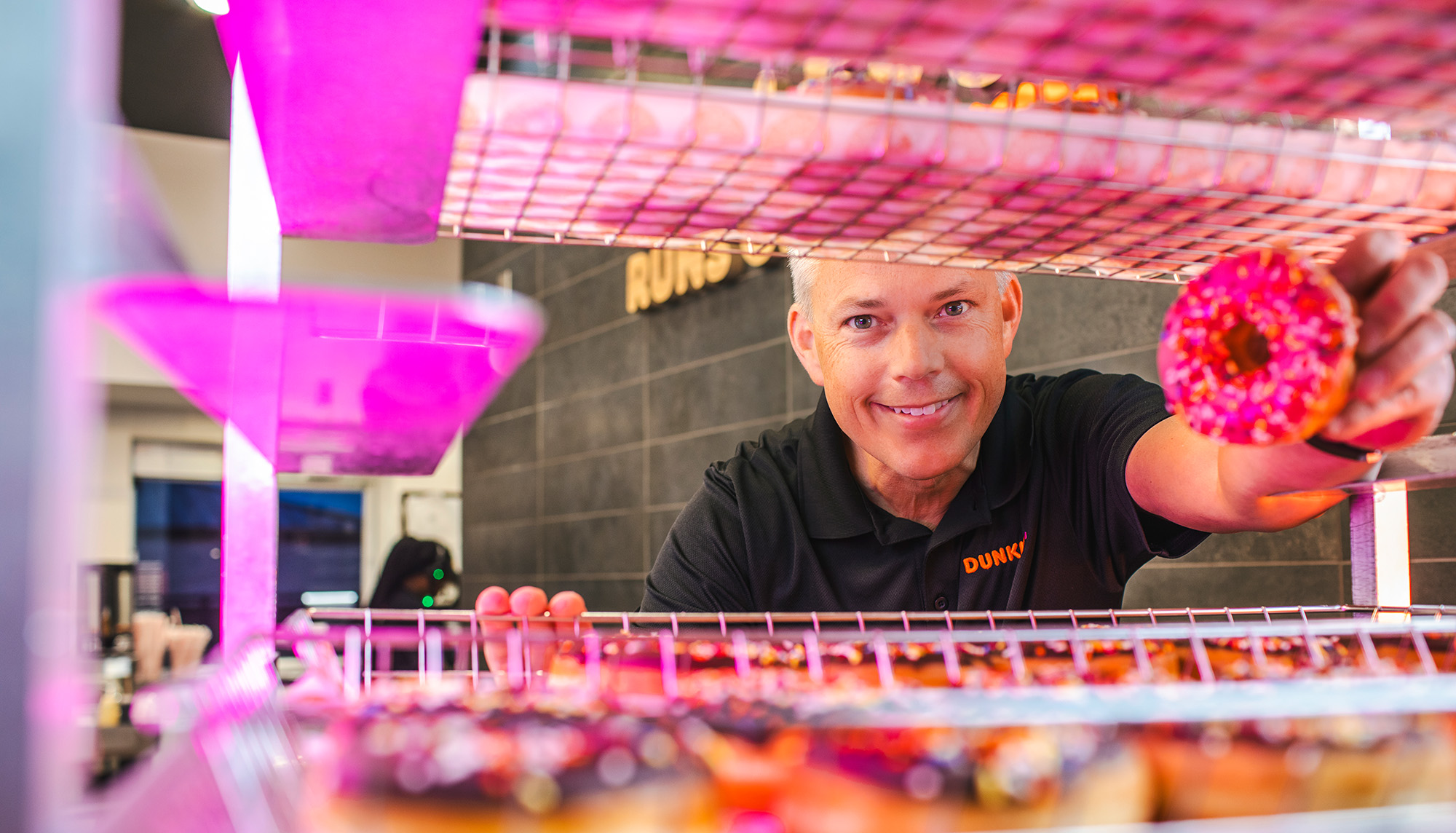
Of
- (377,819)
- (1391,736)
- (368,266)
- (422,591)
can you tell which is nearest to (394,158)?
(377,819)

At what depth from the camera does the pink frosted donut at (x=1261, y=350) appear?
73cm

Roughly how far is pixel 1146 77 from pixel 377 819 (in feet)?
1.99

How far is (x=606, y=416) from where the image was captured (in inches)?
231

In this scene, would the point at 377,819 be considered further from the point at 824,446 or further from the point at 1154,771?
the point at 824,446

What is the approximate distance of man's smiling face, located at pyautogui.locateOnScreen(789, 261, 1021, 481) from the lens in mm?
1669

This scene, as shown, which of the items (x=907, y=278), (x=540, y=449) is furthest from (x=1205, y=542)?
(x=540, y=449)

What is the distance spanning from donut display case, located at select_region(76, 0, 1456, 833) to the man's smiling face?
2.13ft

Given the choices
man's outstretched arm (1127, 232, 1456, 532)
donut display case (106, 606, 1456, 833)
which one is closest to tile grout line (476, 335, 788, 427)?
man's outstretched arm (1127, 232, 1456, 532)

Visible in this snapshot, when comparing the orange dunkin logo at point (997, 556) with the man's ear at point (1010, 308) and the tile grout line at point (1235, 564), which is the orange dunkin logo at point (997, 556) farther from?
the tile grout line at point (1235, 564)

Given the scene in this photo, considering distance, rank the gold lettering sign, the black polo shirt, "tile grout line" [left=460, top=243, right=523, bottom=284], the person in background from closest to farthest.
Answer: the black polo shirt < the gold lettering sign < the person in background < "tile grout line" [left=460, top=243, right=523, bottom=284]

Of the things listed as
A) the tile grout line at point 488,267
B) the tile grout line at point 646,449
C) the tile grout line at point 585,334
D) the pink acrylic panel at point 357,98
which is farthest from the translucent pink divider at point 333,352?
the tile grout line at point 488,267

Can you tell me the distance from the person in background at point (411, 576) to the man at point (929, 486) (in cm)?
407

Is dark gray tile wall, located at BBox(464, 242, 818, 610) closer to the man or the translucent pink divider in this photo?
the man

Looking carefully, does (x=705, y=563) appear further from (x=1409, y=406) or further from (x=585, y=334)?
(x=585, y=334)
